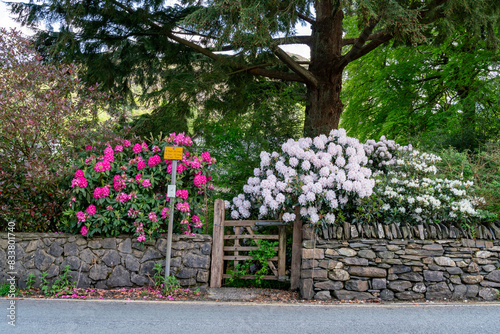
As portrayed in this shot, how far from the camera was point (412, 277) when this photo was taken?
5715mm

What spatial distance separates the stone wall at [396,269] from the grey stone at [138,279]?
2.38 metres

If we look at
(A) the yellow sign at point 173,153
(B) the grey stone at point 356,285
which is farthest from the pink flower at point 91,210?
(B) the grey stone at point 356,285

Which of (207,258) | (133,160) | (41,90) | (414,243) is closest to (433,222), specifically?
(414,243)

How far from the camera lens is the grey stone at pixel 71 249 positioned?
19.4 feet

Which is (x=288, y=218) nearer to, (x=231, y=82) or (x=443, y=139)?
(x=231, y=82)

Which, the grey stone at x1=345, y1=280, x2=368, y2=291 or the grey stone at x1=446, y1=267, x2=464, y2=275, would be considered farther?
the grey stone at x1=446, y1=267, x2=464, y2=275

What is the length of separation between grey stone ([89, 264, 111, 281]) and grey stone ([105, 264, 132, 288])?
0.09m

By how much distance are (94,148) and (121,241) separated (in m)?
1.59

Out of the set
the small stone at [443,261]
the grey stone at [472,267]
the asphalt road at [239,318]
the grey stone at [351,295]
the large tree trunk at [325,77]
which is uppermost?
the large tree trunk at [325,77]

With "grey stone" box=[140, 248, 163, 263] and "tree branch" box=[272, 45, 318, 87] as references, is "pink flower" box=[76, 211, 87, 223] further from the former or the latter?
"tree branch" box=[272, 45, 318, 87]

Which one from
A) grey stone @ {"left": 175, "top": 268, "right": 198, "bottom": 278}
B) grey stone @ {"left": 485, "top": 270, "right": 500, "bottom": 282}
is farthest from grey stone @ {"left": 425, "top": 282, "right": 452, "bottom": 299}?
grey stone @ {"left": 175, "top": 268, "right": 198, "bottom": 278}

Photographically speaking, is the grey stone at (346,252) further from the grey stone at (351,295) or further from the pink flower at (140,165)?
the pink flower at (140,165)

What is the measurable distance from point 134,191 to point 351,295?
11.8ft

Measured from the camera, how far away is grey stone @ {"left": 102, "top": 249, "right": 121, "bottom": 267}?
19.4ft
